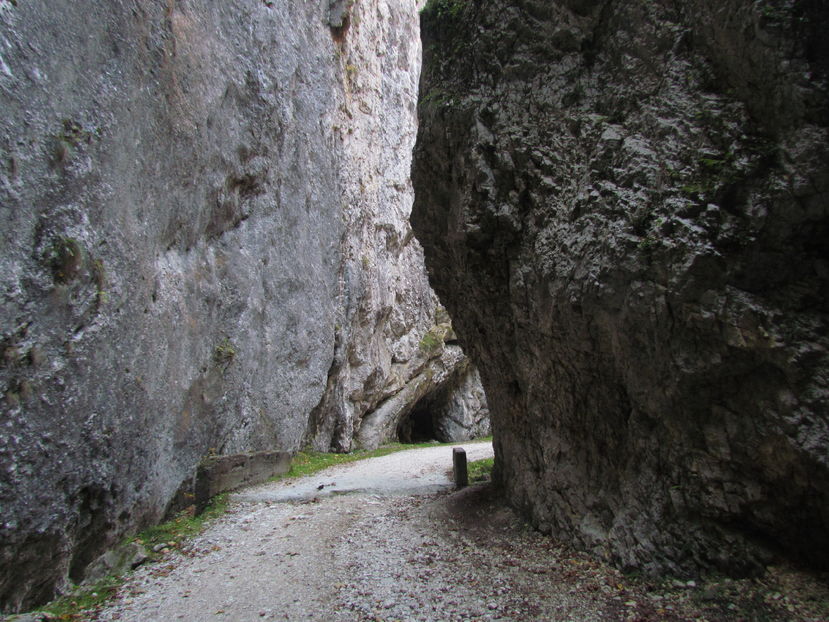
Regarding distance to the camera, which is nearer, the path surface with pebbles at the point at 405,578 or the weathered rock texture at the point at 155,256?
the path surface with pebbles at the point at 405,578

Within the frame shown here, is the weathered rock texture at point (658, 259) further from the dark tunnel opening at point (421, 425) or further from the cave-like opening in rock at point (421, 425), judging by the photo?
the dark tunnel opening at point (421, 425)

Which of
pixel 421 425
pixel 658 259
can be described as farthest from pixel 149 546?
pixel 421 425

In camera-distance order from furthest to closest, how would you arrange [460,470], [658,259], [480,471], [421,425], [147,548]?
[421,425] → [480,471] → [460,470] → [147,548] → [658,259]

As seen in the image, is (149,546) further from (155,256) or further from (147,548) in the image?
(155,256)

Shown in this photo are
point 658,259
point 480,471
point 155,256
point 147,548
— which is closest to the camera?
point 658,259

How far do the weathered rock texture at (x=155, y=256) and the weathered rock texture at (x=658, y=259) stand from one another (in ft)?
16.6

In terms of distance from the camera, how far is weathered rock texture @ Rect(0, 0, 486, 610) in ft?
17.7

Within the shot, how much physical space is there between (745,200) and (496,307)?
3.81 m

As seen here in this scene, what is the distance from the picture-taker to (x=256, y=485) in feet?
35.6

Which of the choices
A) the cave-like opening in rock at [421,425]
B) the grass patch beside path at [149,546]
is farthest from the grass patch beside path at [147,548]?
the cave-like opening in rock at [421,425]

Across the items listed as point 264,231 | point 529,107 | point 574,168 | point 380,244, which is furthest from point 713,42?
point 380,244

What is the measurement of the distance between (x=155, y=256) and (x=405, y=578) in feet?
21.2

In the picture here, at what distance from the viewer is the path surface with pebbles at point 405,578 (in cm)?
422

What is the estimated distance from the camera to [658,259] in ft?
14.6
